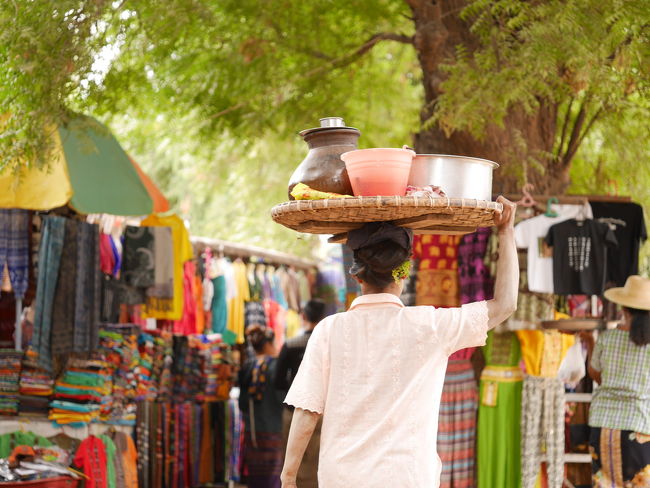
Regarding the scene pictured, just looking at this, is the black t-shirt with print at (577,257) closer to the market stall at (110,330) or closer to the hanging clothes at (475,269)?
the hanging clothes at (475,269)

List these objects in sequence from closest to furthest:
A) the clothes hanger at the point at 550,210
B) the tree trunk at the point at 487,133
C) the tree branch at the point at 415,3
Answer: the clothes hanger at the point at 550,210 < the tree trunk at the point at 487,133 < the tree branch at the point at 415,3

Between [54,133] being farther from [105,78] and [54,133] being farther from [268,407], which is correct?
[268,407]

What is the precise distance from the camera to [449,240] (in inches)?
318

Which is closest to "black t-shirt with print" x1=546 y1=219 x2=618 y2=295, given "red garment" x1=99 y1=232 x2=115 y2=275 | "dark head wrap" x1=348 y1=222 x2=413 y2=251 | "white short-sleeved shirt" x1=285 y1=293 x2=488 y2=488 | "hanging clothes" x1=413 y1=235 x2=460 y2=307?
"hanging clothes" x1=413 y1=235 x2=460 y2=307

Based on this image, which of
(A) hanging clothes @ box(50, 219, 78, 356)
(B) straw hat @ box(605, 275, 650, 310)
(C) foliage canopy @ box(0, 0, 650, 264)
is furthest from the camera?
(A) hanging clothes @ box(50, 219, 78, 356)

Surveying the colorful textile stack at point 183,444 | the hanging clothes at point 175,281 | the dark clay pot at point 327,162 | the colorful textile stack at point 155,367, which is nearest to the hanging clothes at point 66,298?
the hanging clothes at point 175,281

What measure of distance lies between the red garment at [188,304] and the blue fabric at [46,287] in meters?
2.68

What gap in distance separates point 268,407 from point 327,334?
6.35 m

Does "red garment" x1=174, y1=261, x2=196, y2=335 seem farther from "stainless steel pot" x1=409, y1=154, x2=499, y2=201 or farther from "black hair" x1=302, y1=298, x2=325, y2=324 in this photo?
"stainless steel pot" x1=409, y1=154, x2=499, y2=201

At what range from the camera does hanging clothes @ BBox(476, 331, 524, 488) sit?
7.61 m

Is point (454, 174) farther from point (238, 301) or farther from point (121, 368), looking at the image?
point (238, 301)

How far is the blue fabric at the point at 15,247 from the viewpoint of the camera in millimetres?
7383

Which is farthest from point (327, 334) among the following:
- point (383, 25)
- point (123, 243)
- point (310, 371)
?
point (383, 25)

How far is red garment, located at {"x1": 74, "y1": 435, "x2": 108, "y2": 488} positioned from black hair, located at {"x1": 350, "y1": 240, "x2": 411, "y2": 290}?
4631mm
